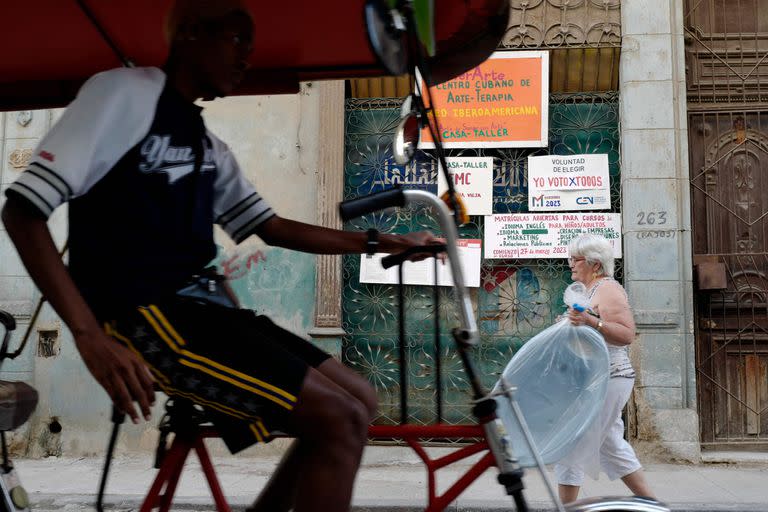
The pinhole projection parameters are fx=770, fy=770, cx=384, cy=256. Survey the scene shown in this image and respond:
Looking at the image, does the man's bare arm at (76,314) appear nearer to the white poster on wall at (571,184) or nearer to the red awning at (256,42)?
the red awning at (256,42)

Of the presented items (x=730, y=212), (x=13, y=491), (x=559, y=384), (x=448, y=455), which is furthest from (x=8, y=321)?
(x=730, y=212)

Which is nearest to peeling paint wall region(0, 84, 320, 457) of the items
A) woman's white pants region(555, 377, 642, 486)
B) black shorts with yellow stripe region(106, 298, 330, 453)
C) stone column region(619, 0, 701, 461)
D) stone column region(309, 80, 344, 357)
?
stone column region(309, 80, 344, 357)

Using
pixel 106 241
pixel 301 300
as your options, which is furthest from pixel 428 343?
pixel 106 241

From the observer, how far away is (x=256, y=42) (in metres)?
3.06

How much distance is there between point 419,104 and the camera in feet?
8.09

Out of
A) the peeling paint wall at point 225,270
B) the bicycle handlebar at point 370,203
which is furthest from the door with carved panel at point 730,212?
the bicycle handlebar at point 370,203

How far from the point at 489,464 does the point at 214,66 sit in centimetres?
140

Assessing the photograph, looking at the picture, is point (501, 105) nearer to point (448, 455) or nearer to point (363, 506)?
point (363, 506)

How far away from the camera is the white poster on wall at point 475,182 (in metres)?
7.97

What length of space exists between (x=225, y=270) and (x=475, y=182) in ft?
9.12

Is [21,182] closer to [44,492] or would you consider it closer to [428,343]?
[44,492]

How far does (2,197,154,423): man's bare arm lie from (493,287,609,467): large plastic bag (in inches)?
81.2

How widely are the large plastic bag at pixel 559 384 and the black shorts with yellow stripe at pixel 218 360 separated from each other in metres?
1.76

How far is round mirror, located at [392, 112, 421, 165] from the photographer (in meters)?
2.52
